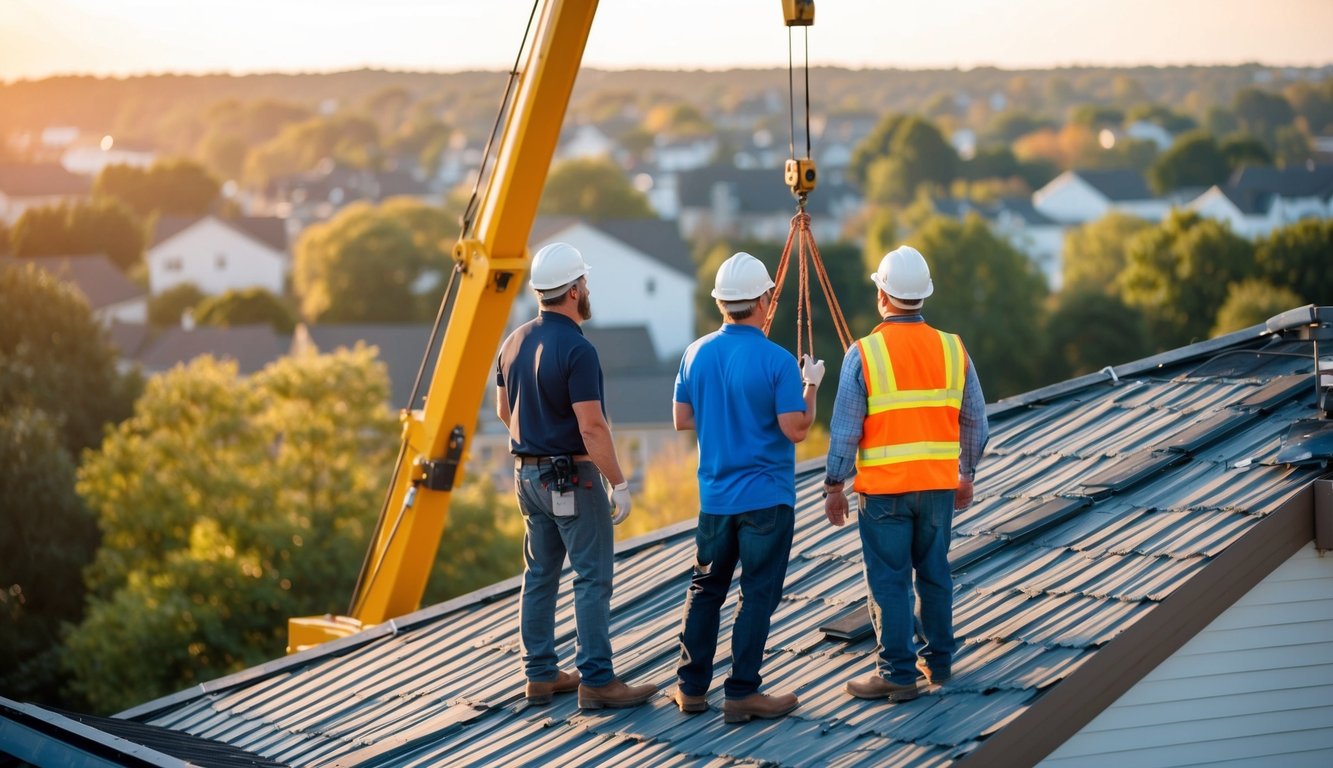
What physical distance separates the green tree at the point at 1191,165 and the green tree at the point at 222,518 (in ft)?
426

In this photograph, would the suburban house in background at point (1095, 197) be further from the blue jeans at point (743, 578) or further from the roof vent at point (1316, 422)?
the blue jeans at point (743, 578)

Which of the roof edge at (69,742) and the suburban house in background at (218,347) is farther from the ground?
the suburban house in background at (218,347)

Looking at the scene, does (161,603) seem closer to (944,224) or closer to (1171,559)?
(1171,559)

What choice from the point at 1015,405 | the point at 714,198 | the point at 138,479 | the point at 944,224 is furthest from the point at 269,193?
the point at 1015,405

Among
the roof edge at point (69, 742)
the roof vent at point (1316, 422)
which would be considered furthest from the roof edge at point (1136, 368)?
the roof edge at point (69, 742)

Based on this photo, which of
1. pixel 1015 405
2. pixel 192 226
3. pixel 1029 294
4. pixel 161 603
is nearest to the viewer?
pixel 1015 405

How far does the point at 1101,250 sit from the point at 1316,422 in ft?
377

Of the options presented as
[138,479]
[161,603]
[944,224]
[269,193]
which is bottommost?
[161,603]

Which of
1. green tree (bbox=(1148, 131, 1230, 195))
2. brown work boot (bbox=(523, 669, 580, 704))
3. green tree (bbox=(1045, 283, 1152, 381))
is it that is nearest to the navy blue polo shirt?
brown work boot (bbox=(523, 669, 580, 704))

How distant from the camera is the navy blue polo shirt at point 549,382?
26.0 feet

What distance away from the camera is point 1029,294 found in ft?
294

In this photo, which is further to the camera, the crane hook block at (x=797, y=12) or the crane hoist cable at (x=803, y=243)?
the crane hook block at (x=797, y=12)

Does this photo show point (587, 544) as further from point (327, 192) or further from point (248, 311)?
point (327, 192)

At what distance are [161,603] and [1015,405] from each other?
2665 centimetres
